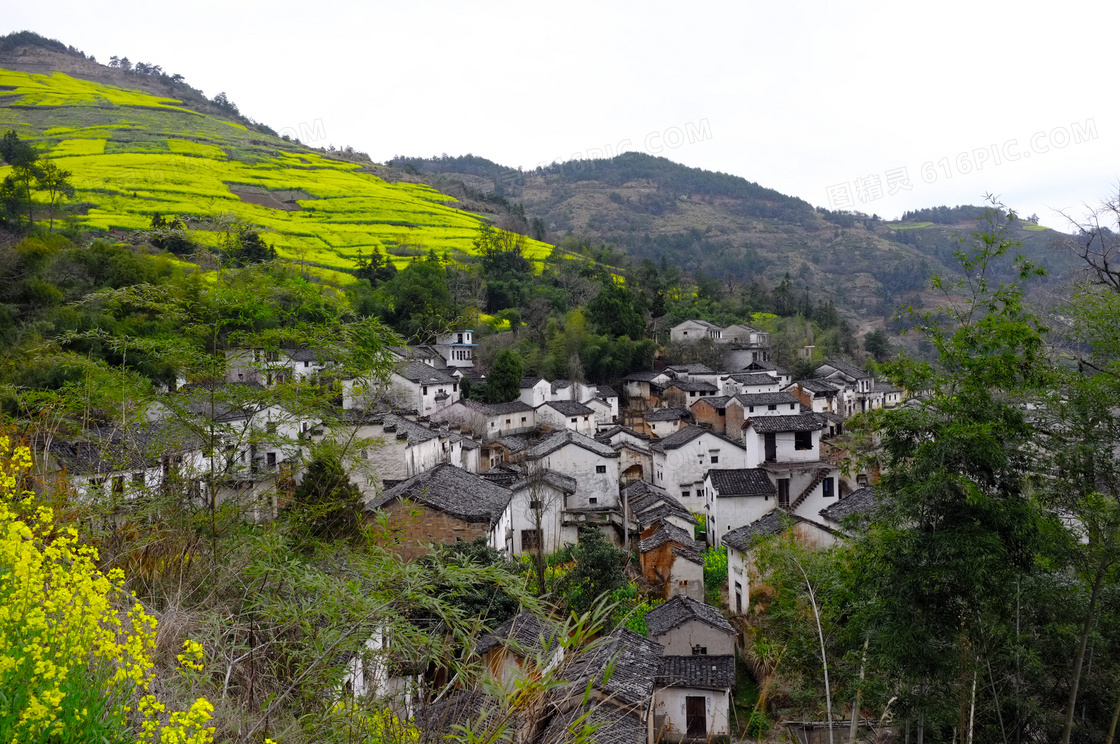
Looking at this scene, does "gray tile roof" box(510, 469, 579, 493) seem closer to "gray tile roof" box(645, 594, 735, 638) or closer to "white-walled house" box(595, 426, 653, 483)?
"white-walled house" box(595, 426, 653, 483)

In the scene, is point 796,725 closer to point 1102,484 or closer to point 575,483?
point 1102,484

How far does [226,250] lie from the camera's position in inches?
307

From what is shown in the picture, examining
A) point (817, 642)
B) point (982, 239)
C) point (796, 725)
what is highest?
point (982, 239)

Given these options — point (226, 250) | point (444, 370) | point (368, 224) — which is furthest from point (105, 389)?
point (368, 224)

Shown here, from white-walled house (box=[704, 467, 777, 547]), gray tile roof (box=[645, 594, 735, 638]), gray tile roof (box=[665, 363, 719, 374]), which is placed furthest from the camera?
gray tile roof (box=[665, 363, 719, 374])

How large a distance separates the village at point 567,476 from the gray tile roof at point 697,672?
4 cm

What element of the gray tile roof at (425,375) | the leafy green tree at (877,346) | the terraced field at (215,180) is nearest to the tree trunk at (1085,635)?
the gray tile roof at (425,375)

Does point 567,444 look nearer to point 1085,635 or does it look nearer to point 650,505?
point 650,505

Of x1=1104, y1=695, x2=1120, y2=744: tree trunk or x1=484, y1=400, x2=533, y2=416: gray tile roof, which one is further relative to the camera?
x1=484, y1=400, x2=533, y2=416: gray tile roof

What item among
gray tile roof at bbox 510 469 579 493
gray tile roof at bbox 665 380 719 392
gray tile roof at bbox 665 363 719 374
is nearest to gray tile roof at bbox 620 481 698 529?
gray tile roof at bbox 510 469 579 493

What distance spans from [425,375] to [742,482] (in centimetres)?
1710

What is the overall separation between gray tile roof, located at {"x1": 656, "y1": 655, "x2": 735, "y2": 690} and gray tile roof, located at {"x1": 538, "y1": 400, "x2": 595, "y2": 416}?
2064cm

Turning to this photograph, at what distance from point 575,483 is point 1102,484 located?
59.6ft

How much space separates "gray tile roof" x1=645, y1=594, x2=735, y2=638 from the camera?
48.3 ft
